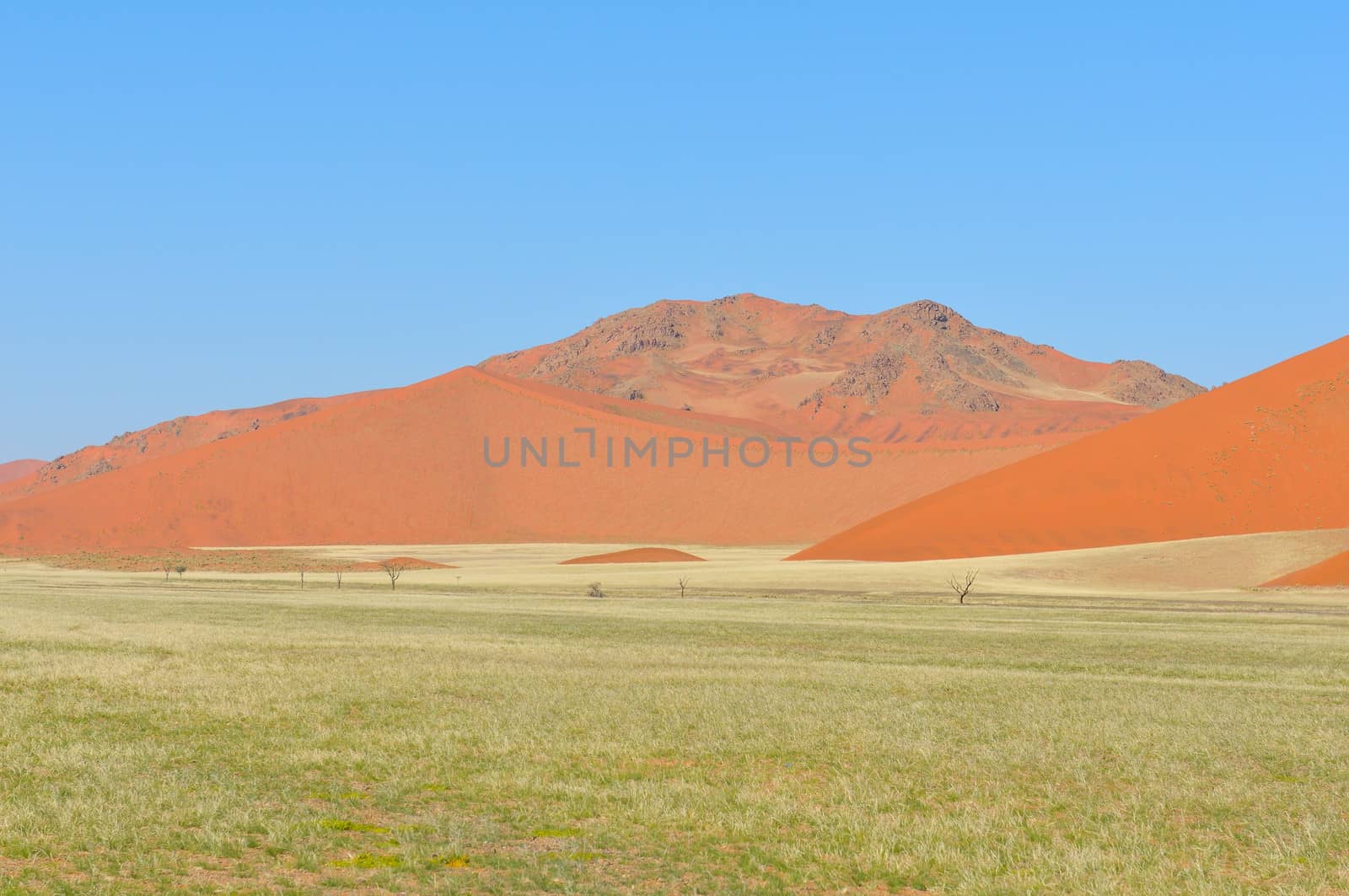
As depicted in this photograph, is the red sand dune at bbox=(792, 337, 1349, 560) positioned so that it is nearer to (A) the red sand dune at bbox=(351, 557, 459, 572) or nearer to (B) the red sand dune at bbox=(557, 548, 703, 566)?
(B) the red sand dune at bbox=(557, 548, 703, 566)

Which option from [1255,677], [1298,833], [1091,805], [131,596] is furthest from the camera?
[131,596]

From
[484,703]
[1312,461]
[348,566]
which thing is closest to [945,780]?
[484,703]

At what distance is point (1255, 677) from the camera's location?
94.1 feet

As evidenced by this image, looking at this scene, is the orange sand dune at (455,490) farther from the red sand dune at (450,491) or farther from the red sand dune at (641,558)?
the red sand dune at (641,558)

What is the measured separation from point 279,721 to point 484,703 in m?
3.76

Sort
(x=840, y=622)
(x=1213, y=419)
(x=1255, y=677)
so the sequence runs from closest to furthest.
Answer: (x=1255, y=677) < (x=840, y=622) < (x=1213, y=419)

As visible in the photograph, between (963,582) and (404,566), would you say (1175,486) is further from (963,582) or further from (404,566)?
(404,566)

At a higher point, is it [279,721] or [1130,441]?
[1130,441]

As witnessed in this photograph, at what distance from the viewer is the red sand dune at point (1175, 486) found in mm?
102625

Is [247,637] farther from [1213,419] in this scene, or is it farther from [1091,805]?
[1213,419]

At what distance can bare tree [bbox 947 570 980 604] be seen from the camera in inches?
2619

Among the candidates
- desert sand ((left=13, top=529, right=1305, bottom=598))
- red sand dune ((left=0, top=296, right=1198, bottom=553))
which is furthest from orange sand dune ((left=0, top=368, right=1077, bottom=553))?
desert sand ((left=13, top=529, right=1305, bottom=598))

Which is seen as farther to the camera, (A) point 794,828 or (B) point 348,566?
(B) point 348,566

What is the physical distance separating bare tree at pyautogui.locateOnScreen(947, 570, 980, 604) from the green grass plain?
31246mm
